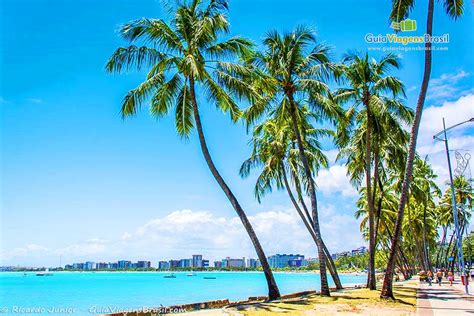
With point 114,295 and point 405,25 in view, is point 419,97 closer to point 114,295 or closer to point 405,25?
point 405,25

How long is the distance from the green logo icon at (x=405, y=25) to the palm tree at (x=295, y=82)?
11.1 ft

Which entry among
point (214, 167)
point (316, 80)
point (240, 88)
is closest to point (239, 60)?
point (240, 88)

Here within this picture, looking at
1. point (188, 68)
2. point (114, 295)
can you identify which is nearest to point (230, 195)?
point (188, 68)

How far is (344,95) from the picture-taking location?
69.4ft

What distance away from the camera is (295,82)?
62.3ft

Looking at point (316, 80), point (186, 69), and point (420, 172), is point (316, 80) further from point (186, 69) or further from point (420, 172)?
point (420, 172)

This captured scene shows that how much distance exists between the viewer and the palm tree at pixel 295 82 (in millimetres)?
18359

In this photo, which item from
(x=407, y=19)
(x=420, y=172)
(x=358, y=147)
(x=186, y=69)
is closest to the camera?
(x=186, y=69)

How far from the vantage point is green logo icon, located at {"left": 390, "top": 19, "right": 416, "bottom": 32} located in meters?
16.7

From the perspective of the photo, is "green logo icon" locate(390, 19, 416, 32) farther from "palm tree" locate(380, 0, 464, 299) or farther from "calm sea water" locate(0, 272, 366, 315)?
"calm sea water" locate(0, 272, 366, 315)

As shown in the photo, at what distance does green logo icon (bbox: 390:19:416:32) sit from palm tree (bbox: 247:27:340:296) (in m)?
3.39

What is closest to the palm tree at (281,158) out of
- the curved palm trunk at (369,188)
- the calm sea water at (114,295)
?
the curved palm trunk at (369,188)

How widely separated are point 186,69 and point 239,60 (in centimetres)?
375

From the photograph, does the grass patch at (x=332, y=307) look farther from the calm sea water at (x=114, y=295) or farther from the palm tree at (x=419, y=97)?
the calm sea water at (x=114, y=295)
